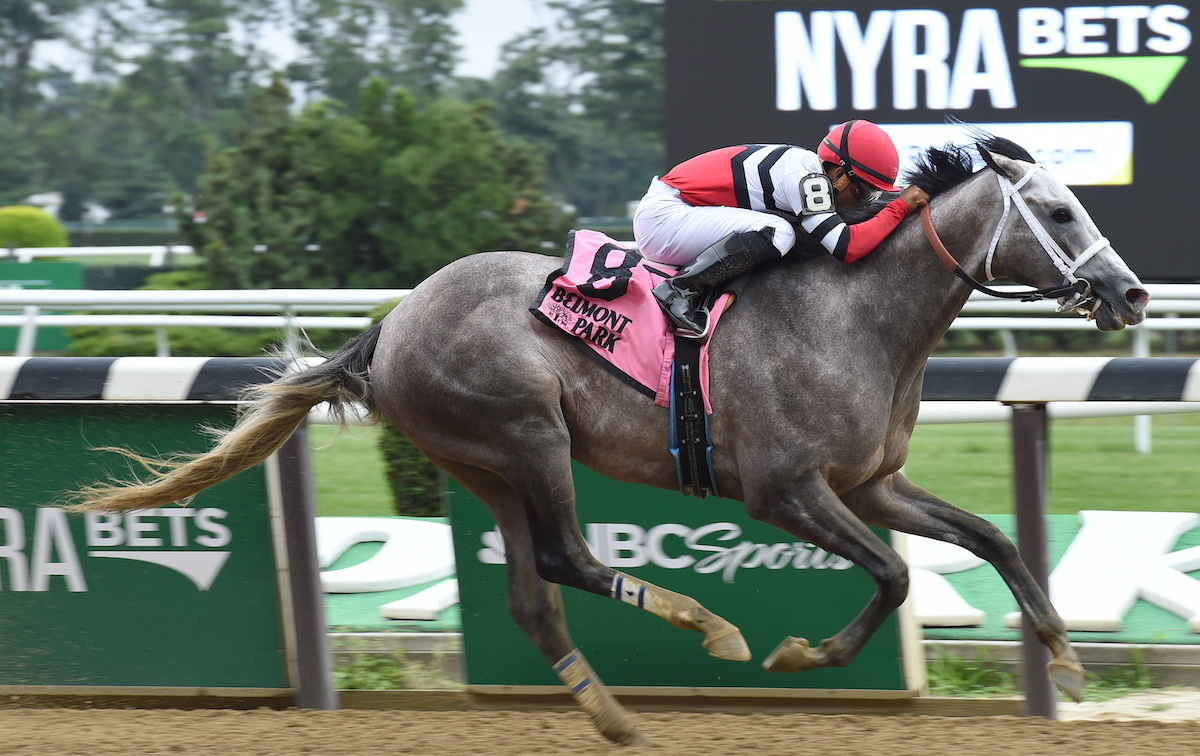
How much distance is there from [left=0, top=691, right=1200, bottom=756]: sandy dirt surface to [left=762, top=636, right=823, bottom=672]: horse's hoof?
0.67 ft

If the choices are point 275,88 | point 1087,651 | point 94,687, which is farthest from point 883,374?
point 275,88

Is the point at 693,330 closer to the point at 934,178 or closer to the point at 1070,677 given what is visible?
the point at 934,178

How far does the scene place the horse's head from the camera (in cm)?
295

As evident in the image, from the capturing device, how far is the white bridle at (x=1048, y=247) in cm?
297

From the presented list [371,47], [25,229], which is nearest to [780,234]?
[25,229]

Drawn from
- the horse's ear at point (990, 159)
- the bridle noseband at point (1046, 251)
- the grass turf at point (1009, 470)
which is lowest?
the grass turf at point (1009, 470)

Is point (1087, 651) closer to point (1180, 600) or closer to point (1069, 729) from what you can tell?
point (1180, 600)

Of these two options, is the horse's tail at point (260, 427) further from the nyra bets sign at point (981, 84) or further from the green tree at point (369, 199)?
the green tree at point (369, 199)

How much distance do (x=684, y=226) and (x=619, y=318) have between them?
30 cm

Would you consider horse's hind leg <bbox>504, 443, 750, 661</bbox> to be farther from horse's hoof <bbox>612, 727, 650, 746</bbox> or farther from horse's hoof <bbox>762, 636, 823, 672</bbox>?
horse's hoof <bbox>612, 727, 650, 746</bbox>

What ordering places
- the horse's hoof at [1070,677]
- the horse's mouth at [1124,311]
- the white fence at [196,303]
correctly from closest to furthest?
the horse's mouth at [1124,311], the horse's hoof at [1070,677], the white fence at [196,303]

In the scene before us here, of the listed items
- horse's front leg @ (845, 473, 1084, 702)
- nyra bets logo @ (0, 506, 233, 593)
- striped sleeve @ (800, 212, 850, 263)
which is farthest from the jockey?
nyra bets logo @ (0, 506, 233, 593)

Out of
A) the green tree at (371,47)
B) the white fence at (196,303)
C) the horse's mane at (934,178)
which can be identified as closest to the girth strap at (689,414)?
the horse's mane at (934,178)

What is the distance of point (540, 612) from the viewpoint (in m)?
3.38
